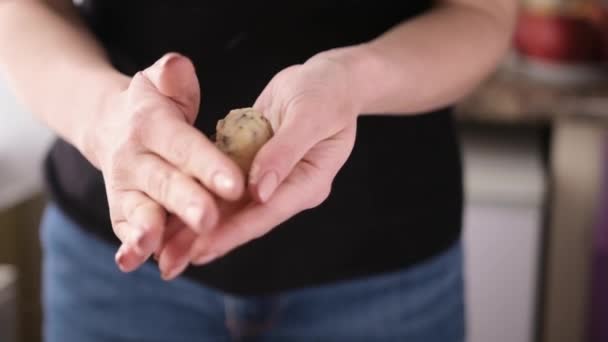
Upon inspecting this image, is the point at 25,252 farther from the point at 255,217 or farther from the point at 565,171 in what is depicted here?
the point at 255,217

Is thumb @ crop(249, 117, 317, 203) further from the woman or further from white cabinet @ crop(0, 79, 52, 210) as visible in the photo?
white cabinet @ crop(0, 79, 52, 210)

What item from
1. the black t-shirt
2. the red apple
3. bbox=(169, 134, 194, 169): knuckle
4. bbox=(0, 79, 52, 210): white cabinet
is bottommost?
bbox=(0, 79, 52, 210): white cabinet

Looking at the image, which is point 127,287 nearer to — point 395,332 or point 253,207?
point 395,332

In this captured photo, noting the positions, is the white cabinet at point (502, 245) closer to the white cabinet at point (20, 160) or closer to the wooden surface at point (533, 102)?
the wooden surface at point (533, 102)

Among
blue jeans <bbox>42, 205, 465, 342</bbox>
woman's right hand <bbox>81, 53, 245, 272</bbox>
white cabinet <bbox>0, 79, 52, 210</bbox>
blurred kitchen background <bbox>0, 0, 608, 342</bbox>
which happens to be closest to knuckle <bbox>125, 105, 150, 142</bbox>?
woman's right hand <bbox>81, 53, 245, 272</bbox>

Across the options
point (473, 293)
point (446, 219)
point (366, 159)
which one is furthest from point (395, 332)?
point (473, 293)

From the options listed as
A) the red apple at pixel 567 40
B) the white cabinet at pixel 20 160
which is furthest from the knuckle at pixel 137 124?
the red apple at pixel 567 40

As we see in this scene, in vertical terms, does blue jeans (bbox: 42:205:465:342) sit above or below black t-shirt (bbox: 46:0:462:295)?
below

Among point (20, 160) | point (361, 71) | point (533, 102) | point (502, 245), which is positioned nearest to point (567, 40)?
point (533, 102)
